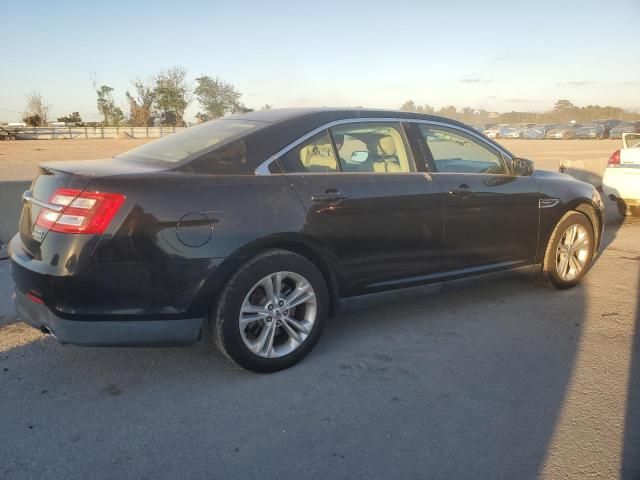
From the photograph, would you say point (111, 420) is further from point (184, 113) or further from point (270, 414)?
point (184, 113)

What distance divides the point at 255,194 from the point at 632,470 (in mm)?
2374

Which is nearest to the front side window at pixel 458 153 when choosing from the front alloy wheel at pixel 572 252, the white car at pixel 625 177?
the front alloy wheel at pixel 572 252

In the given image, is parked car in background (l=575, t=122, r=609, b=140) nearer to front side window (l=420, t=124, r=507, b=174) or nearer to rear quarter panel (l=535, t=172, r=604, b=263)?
rear quarter panel (l=535, t=172, r=604, b=263)

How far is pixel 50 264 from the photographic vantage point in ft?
9.45

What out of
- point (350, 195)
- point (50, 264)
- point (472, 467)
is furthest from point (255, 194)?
point (472, 467)

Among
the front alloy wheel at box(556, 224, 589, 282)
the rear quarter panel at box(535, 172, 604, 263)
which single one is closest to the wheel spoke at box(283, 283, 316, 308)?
the rear quarter panel at box(535, 172, 604, 263)

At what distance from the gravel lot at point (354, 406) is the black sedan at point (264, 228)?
1.15 ft

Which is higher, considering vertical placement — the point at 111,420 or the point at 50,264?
the point at 50,264

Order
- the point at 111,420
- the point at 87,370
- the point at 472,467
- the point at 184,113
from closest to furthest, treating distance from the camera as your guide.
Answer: the point at 472,467
the point at 111,420
the point at 87,370
the point at 184,113

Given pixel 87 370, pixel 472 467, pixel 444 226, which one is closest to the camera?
pixel 472 467

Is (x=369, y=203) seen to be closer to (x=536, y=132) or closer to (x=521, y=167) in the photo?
(x=521, y=167)

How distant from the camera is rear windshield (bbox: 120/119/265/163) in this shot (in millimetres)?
3408

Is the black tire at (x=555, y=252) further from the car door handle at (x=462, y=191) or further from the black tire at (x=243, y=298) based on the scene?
the black tire at (x=243, y=298)

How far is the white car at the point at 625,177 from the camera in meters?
8.55
